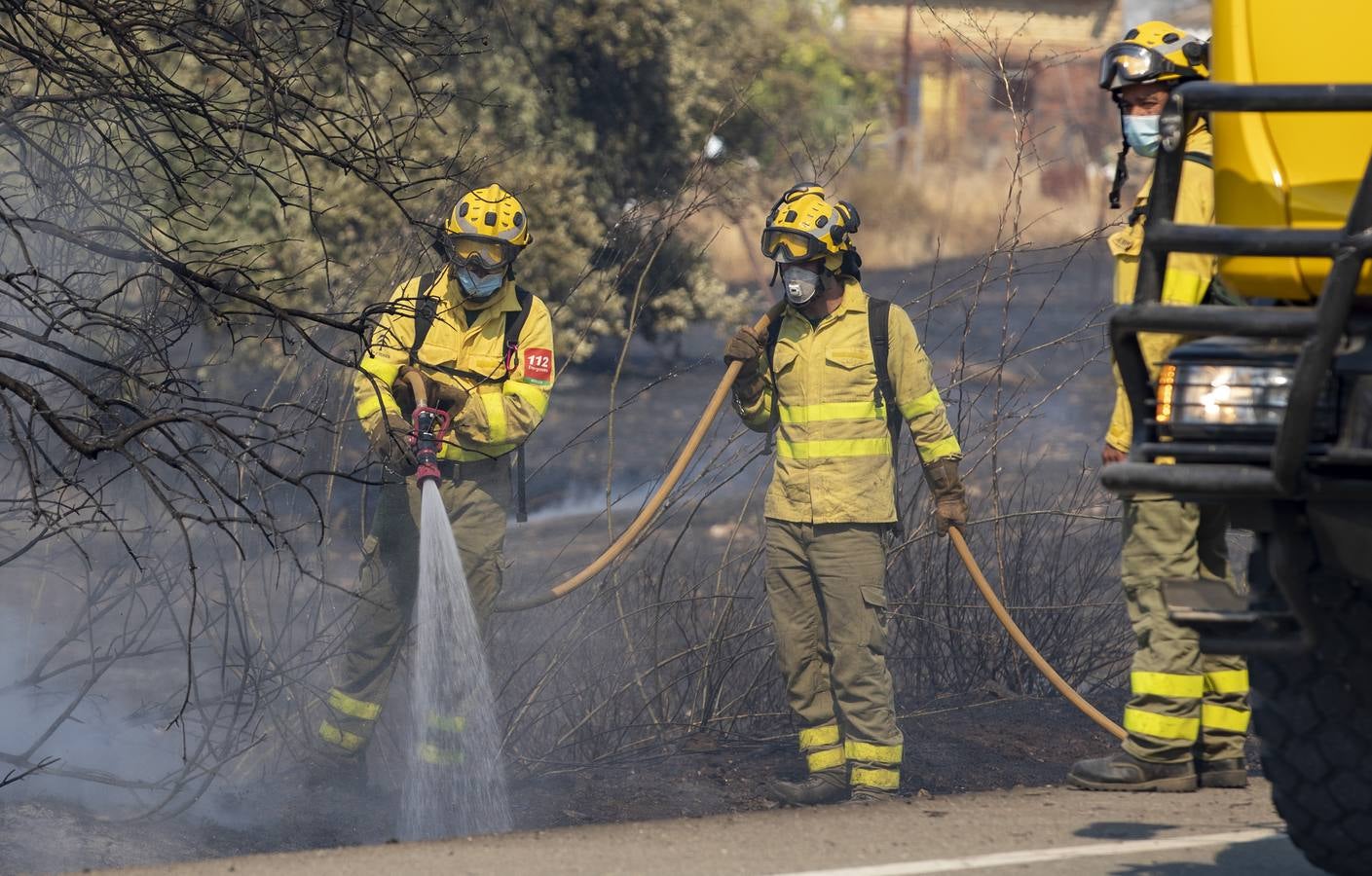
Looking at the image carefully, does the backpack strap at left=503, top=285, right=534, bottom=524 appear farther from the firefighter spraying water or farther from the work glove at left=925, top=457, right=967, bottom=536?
the work glove at left=925, top=457, right=967, bottom=536

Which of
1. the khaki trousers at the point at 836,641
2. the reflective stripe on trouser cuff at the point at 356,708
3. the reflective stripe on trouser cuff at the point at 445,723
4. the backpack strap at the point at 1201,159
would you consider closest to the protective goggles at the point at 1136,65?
the backpack strap at the point at 1201,159

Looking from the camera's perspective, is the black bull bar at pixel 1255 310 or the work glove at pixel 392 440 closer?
the black bull bar at pixel 1255 310

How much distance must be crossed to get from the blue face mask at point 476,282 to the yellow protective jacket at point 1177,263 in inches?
84.1

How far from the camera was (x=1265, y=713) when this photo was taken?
4.21 m

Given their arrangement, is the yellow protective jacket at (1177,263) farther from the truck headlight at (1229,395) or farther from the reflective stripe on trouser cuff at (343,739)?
the reflective stripe on trouser cuff at (343,739)

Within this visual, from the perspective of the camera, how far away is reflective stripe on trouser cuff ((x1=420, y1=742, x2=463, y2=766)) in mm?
6301

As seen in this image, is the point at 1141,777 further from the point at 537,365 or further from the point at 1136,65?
the point at 537,365

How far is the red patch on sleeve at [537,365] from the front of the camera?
639 cm

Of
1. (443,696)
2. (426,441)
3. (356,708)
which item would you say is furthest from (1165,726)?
(356,708)

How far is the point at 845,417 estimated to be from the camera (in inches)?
242

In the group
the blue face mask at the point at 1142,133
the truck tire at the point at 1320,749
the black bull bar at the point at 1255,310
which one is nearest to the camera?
the black bull bar at the point at 1255,310

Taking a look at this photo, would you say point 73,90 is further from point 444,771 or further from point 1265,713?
point 1265,713

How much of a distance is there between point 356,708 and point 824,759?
5.61 feet

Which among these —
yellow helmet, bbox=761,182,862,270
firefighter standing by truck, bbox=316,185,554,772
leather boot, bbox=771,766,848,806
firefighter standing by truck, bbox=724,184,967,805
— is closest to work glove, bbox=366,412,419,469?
firefighter standing by truck, bbox=316,185,554,772
